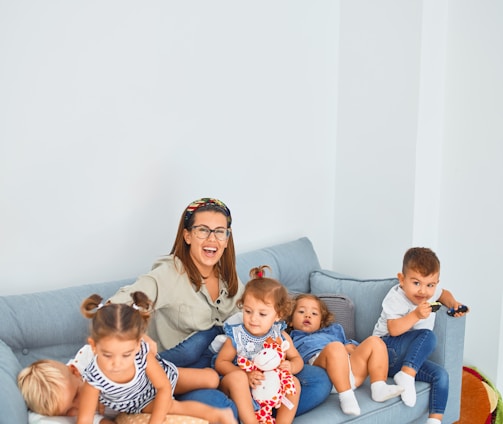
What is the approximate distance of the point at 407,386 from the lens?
271 cm

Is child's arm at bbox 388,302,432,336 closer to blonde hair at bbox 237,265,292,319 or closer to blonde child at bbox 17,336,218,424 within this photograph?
blonde hair at bbox 237,265,292,319

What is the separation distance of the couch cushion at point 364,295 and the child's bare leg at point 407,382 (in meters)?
0.38

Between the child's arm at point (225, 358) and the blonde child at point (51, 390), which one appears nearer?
the blonde child at point (51, 390)

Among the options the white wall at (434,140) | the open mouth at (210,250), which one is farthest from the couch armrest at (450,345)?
the open mouth at (210,250)

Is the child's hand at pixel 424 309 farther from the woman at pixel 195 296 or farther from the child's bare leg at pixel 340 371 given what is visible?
the woman at pixel 195 296

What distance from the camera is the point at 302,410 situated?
8.29ft

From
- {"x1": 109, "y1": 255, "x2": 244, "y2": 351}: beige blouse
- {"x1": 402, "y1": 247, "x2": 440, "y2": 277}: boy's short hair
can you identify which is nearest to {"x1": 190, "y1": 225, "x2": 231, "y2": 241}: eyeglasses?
{"x1": 109, "y1": 255, "x2": 244, "y2": 351}: beige blouse

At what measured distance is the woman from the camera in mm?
2590

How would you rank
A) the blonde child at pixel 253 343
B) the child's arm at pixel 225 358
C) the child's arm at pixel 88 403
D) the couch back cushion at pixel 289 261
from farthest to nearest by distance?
1. the couch back cushion at pixel 289 261
2. the child's arm at pixel 225 358
3. the blonde child at pixel 253 343
4. the child's arm at pixel 88 403

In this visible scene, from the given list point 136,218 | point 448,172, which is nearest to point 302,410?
point 136,218

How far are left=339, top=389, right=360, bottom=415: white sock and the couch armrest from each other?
1.71ft

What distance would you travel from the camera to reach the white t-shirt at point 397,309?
2879 millimetres

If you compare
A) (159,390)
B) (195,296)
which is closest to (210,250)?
(195,296)

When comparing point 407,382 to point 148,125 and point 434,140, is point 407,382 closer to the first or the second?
point 434,140
